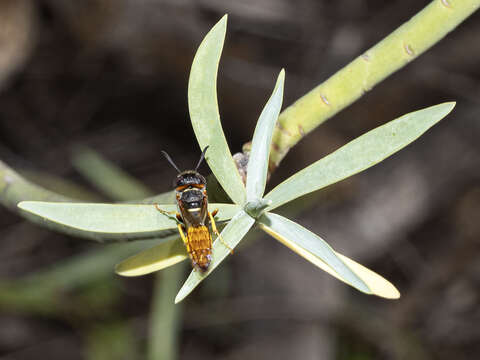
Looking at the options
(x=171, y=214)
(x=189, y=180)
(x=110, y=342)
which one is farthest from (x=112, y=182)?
(x=171, y=214)

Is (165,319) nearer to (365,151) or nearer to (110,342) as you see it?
(110,342)

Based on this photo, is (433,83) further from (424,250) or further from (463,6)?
(463,6)

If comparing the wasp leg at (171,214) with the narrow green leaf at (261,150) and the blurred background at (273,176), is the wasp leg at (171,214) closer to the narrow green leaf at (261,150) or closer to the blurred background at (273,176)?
the narrow green leaf at (261,150)

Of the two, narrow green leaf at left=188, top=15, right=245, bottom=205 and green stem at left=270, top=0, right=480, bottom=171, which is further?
green stem at left=270, top=0, right=480, bottom=171

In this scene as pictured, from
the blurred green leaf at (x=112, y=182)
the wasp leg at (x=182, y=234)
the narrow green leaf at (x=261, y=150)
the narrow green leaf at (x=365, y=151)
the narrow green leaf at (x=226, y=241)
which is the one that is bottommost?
the narrow green leaf at (x=226, y=241)

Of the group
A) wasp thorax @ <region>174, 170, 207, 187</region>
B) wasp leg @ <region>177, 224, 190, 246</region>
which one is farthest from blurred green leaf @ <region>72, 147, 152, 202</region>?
wasp leg @ <region>177, 224, 190, 246</region>

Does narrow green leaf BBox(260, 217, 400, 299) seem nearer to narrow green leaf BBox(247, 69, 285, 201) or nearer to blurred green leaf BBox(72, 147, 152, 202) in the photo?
narrow green leaf BBox(247, 69, 285, 201)

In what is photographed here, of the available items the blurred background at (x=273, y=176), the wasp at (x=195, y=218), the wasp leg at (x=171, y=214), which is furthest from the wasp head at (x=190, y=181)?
the blurred background at (x=273, y=176)

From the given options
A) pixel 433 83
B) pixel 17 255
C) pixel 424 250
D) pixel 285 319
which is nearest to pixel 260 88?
pixel 433 83
